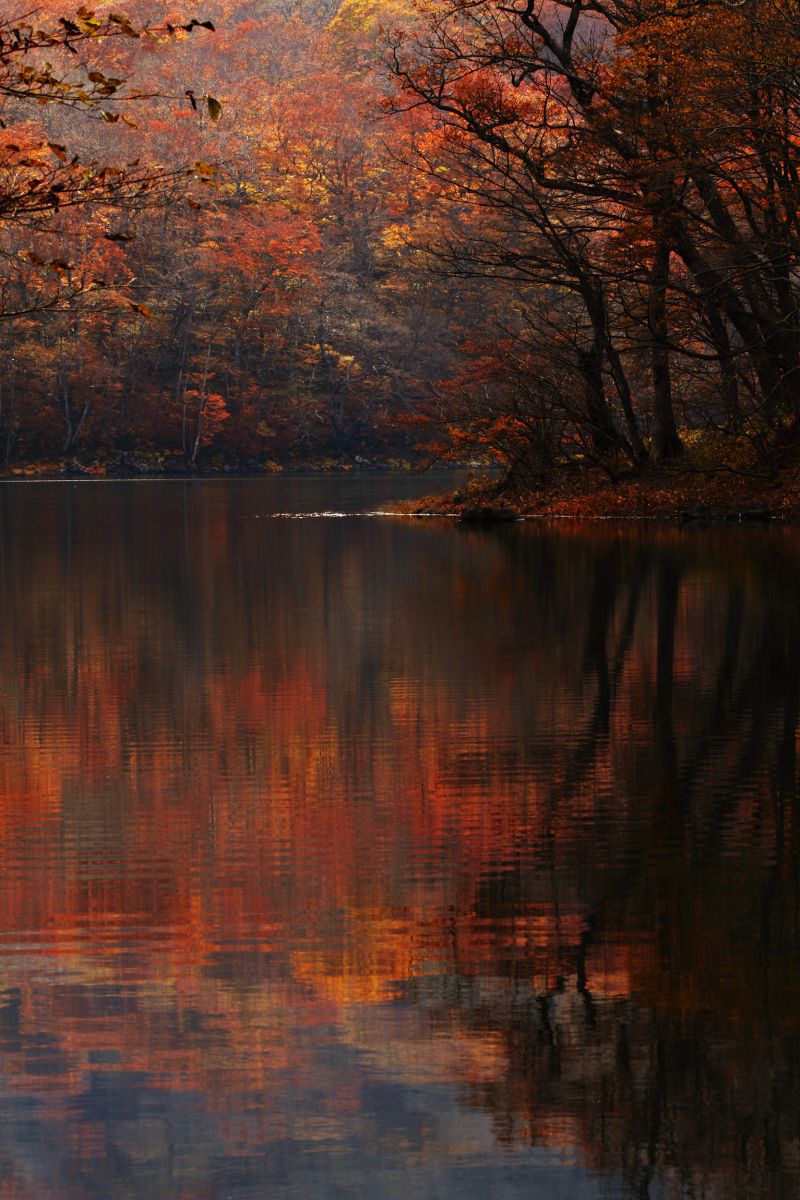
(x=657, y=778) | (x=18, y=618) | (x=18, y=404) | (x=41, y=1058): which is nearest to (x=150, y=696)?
(x=657, y=778)

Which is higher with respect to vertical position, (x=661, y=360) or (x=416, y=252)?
(x=416, y=252)

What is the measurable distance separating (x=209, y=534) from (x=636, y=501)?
8132mm

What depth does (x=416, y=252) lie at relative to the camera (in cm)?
8269

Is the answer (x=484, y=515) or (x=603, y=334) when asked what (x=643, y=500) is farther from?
(x=603, y=334)

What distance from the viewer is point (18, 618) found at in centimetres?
1673

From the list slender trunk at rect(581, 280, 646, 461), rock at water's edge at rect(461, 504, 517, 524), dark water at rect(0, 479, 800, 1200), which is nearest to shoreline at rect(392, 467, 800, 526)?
rock at water's edge at rect(461, 504, 517, 524)

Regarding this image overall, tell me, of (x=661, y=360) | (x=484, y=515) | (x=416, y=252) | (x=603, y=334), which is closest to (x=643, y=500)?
(x=661, y=360)

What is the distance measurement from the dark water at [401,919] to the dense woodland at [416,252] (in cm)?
1542

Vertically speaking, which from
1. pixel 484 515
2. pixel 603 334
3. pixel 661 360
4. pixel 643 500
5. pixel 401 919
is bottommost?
pixel 401 919

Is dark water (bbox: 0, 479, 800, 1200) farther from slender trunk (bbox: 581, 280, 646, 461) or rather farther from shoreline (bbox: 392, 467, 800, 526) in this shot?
slender trunk (bbox: 581, 280, 646, 461)

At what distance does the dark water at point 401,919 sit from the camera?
144 inches

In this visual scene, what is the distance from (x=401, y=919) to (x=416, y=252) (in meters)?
78.9

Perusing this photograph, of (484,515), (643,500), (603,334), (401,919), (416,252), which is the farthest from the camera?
(416,252)

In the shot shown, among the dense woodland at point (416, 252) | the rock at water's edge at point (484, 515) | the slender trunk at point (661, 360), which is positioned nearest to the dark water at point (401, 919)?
the dense woodland at point (416, 252)
